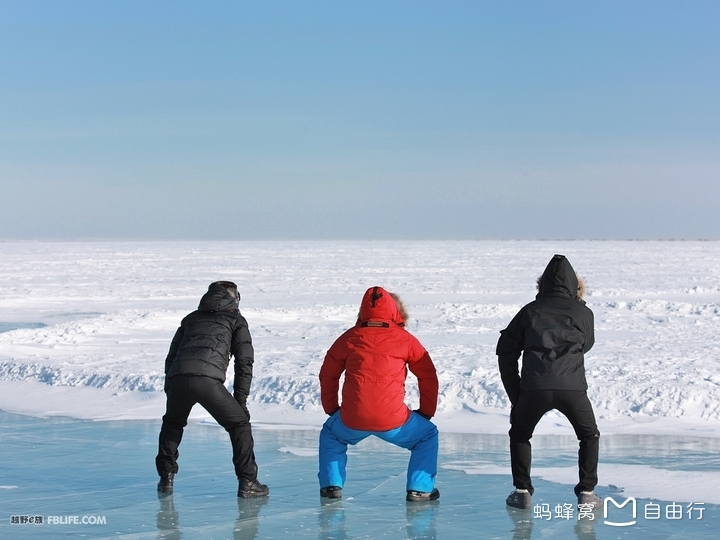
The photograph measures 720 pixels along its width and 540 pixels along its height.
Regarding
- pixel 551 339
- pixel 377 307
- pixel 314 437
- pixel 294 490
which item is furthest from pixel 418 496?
→ pixel 314 437

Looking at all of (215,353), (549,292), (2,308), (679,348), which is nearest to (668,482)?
(549,292)

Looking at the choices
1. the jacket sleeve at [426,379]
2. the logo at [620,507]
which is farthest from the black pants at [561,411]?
the jacket sleeve at [426,379]

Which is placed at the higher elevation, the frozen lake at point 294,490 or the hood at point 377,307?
the hood at point 377,307

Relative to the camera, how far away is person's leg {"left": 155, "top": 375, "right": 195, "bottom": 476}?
4.80 m

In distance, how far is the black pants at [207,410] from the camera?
188 inches

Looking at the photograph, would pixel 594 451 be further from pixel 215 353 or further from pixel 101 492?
pixel 101 492

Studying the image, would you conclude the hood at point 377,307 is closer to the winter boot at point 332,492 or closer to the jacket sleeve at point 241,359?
the jacket sleeve at point 241,359

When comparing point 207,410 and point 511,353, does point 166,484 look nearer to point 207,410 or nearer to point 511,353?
point 207,410

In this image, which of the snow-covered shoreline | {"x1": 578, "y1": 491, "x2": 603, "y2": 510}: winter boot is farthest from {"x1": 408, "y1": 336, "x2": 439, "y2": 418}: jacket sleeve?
the snow-covered shoreline

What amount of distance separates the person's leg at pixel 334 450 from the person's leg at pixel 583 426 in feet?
3.78

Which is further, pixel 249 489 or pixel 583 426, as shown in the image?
pixel 249 489

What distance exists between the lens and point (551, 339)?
444cm

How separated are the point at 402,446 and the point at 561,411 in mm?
942

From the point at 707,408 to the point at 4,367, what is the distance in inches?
305
